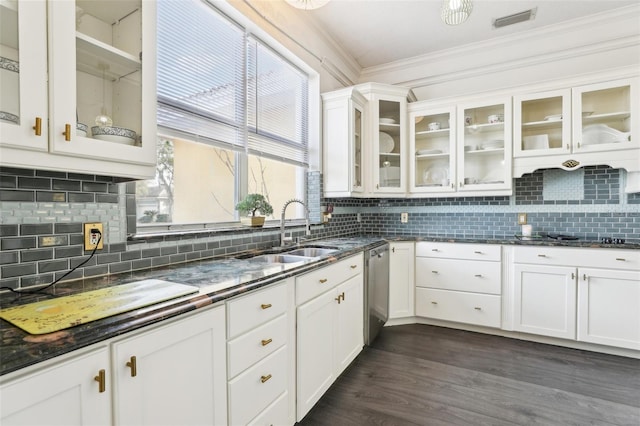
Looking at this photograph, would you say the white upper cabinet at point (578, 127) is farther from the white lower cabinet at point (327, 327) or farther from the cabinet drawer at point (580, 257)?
the white lower cabinet at point (327, 327)

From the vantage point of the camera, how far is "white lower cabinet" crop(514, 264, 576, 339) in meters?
2.67

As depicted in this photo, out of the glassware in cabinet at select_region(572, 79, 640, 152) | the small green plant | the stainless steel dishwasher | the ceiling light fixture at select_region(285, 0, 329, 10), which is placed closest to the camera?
the ceiling light fixture at select_region(285, 0, 329, 10)

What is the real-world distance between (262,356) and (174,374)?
1.51 ft

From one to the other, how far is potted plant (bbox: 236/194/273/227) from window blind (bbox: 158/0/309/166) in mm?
402

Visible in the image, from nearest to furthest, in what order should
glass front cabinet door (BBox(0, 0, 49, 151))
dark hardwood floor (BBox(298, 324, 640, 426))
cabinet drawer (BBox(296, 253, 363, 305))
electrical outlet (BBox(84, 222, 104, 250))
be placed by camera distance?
1. glass front cabinet door (BBox(0, 0, 49, 151))
2. electrical outlet (BBox(84, 222, 104, 250))
3. cabinet drawer (BBox(296, 253, 363, 305))
4. dark hardwood floor (BBox(298, 324, 640, 426))

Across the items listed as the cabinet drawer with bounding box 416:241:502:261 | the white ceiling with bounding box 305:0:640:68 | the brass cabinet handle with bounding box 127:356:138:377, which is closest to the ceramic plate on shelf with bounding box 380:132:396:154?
the white ceiling with bounding box 305:0:640:68

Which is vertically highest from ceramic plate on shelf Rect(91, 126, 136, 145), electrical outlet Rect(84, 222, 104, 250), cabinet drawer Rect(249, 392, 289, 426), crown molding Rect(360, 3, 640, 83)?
crown molding Rect(360, 3, 640, 83)

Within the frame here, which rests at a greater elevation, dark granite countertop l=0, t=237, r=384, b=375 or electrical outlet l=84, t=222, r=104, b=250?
electrical outlet l=84, t=222, r=104, b=250

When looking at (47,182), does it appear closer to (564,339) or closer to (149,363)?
(149,363)

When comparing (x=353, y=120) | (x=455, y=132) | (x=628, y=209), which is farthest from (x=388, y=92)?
(x=628, y=209)

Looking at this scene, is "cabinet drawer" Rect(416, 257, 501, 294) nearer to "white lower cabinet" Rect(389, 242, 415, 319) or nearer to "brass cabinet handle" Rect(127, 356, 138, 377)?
"white lower cabinet" Rect(389, 242, 415, 319)

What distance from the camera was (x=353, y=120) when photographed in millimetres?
3137

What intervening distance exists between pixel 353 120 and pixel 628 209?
2.66 metres

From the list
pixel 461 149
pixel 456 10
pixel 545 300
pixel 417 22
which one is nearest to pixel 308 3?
pixel 456 10
